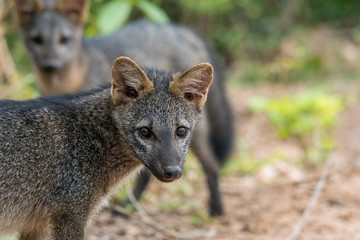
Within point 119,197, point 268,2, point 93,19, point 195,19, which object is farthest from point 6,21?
point 268,2

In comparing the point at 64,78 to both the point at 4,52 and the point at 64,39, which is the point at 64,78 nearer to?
the point at 64,39

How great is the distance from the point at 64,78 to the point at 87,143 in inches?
125

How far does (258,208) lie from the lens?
689cm

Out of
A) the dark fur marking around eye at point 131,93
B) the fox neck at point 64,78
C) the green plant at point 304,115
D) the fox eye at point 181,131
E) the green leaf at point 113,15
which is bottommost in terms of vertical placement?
the fox neck at point 64,78

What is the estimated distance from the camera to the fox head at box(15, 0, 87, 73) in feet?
23.7

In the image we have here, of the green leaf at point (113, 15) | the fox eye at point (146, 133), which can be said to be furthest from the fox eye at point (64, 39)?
the fox eye at point (146, 133)

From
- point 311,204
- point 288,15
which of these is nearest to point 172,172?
point 311,204

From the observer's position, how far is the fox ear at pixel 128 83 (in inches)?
174

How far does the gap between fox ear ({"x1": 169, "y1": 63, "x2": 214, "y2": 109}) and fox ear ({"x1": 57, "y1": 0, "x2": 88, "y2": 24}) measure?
3.08m

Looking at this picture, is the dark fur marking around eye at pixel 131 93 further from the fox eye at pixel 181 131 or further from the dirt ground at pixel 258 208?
the dirt ground at pixel 258 208

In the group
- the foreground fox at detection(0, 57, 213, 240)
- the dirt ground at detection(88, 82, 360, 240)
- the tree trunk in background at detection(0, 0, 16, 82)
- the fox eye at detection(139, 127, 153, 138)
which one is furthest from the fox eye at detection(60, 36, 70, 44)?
the fox eye at detection(139, 127, 153, 138)

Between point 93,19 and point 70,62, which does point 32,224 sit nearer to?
point 70,62

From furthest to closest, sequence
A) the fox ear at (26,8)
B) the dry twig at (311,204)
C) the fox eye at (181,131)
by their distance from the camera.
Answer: the fox ear at (26,8)
the dry twig at (311,204)
the fox eye at (181,131)

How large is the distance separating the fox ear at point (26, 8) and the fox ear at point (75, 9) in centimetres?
26
